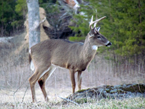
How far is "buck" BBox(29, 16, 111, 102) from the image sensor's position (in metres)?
7.70

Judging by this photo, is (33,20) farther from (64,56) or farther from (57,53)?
(64,56)

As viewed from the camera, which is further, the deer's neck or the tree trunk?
the tree trunk

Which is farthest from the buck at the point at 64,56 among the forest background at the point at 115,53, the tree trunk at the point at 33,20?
the tree trunk at the point at 33,20

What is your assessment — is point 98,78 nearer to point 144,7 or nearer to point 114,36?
point 114,36

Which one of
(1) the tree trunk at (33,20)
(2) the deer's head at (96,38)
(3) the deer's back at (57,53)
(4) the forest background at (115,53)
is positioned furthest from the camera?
(1) the tree trunk at (33,20)

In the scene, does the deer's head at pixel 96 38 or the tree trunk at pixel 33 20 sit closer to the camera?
the deer's head at pixel 96 38

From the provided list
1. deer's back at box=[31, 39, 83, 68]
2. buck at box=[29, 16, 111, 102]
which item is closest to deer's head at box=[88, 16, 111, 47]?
buck at box=[29, 16, 111, 102]

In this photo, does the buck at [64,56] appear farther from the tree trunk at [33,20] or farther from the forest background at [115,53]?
the tree trunk at [33,20]

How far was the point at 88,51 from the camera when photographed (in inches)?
306

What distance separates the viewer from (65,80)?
11.5 m

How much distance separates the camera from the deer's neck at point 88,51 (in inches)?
304

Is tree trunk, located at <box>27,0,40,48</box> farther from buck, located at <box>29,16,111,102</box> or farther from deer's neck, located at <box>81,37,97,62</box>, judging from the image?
deer's neck, located at <box>81,37,97,62</box>

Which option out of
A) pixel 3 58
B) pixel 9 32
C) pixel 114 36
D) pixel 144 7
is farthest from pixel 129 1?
pixel 9 32

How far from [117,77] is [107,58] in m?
1.00
